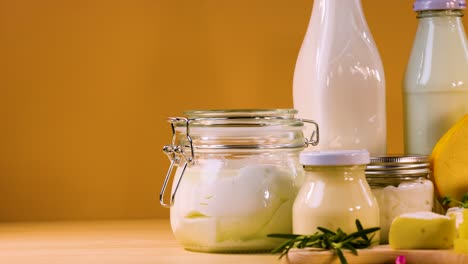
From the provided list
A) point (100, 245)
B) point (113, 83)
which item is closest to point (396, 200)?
point (100, 245)

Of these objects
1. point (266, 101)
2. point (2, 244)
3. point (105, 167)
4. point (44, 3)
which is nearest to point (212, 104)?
point (266, 101)

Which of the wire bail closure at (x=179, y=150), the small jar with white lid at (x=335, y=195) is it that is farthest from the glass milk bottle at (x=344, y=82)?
the small jar with white lid at (x=335, y=195)

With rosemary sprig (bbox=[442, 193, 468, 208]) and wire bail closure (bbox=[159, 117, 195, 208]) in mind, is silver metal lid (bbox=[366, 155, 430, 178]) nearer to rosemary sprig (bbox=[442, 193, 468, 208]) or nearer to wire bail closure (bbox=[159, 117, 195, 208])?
rosemary sprig (bbox=[442, 193, 468, 208])

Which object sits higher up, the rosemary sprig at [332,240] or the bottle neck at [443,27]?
the bottle neck at [443,27]

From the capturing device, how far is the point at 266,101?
1493mm

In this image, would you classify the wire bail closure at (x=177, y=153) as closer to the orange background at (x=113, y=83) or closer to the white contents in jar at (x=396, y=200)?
the white contents in jar at (x=396, y=200)

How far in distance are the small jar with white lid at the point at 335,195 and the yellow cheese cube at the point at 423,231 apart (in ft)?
0.13

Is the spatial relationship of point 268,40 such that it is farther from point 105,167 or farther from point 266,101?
point 105,167

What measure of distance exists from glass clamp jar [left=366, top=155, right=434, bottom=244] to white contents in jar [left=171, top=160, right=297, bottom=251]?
0.09 meters

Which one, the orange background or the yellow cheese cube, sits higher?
the orange background

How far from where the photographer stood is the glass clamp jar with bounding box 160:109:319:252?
3.61 feet

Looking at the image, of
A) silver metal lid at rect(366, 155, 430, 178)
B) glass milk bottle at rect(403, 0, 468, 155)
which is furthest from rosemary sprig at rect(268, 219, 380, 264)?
glass milk bottle at rect(403, 0, 468, 155)

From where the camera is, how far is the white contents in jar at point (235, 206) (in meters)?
1.10

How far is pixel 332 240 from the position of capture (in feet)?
3.34
